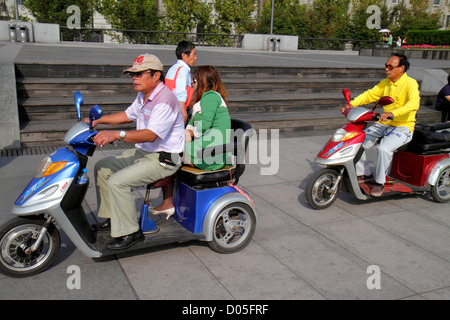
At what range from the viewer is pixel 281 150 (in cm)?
776

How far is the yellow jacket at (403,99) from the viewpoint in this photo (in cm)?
506

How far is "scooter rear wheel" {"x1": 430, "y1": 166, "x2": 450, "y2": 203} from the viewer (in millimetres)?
5414

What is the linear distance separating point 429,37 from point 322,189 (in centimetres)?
2801

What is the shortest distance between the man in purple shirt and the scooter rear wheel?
3516 mm

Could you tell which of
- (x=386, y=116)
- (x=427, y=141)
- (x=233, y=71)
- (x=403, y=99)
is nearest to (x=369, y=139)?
(x=386, y=116)

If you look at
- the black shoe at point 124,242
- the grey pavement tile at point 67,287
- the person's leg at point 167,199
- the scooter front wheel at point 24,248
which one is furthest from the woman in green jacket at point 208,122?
the scooter front wheel at point 24,248

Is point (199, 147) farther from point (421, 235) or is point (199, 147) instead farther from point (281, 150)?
point (281, 150)

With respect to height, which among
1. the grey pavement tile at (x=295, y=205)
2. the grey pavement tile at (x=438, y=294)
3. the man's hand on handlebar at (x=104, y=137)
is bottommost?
the grey pavement tile at (x=438, y=294)

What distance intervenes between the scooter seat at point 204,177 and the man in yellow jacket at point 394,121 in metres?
2.03

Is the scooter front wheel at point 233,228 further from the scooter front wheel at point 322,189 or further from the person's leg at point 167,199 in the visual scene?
the scooter front wheel at point 322,189

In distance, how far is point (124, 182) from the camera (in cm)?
343

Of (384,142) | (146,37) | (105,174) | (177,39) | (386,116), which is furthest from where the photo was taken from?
(177,39)

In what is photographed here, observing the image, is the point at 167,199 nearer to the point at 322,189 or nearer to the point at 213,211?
the point at 213,211

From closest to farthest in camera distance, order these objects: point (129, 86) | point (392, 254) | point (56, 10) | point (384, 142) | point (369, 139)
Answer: point (392, 254) → point (384, 142) → point (369, 139) → point (129, 86) → point (56, 10)
